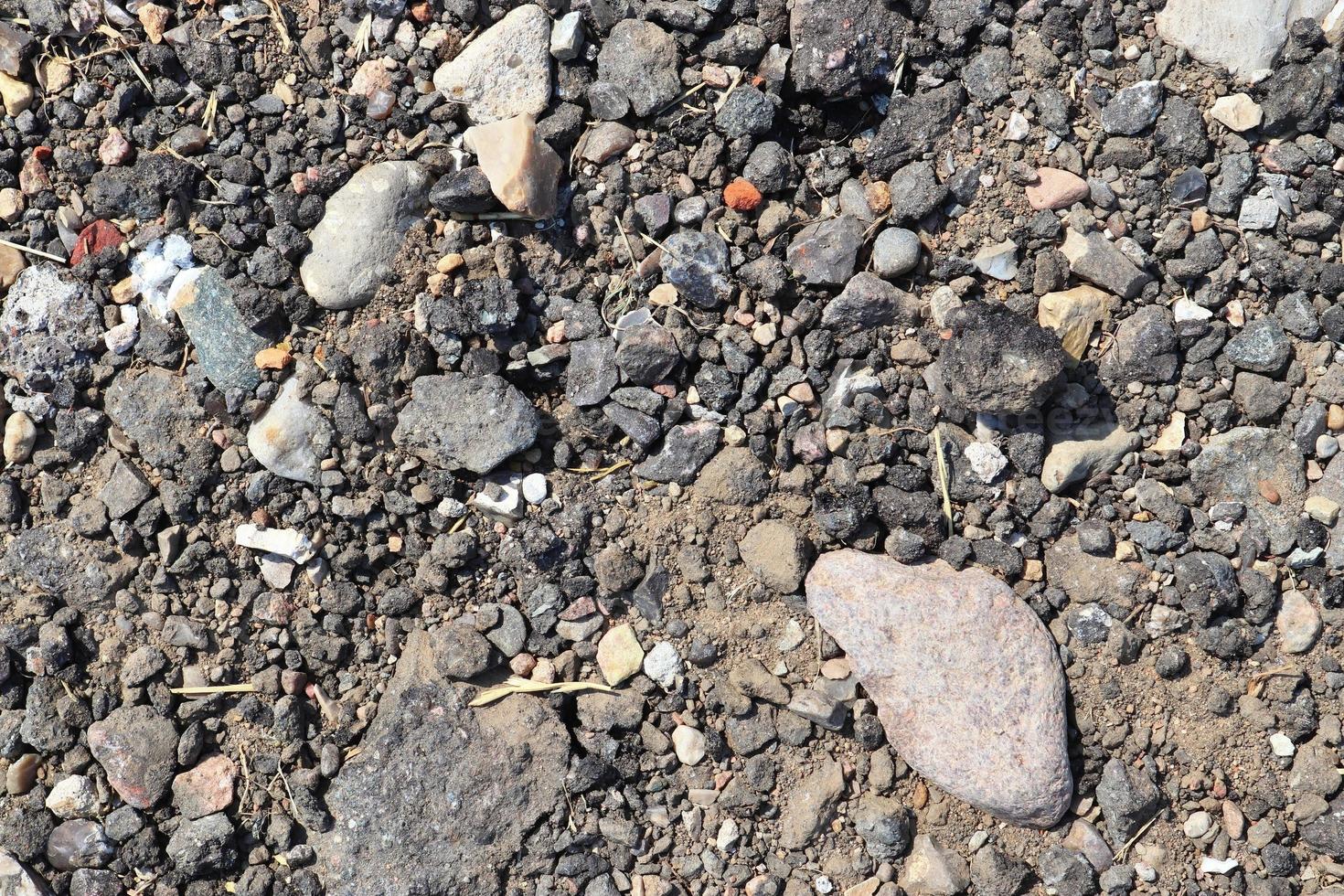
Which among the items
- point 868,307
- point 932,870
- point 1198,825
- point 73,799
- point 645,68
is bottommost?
point 73,799

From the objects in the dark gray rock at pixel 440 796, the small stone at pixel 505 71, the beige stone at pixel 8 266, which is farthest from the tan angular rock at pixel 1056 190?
the beige stone at pixel 8 266

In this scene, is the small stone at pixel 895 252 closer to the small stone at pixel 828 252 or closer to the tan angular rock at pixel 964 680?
the small stone at pixel 828 252

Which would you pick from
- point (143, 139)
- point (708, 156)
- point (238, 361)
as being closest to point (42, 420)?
point (238, 361)

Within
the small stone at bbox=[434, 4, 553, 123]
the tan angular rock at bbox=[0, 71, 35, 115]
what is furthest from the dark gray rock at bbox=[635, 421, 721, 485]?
the tan angular rock at bbox=[0, 71, 35, 115]

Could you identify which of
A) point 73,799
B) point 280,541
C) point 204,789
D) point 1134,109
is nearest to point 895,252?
point 1134,109

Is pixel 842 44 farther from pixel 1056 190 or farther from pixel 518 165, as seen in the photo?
pixel 518 165
